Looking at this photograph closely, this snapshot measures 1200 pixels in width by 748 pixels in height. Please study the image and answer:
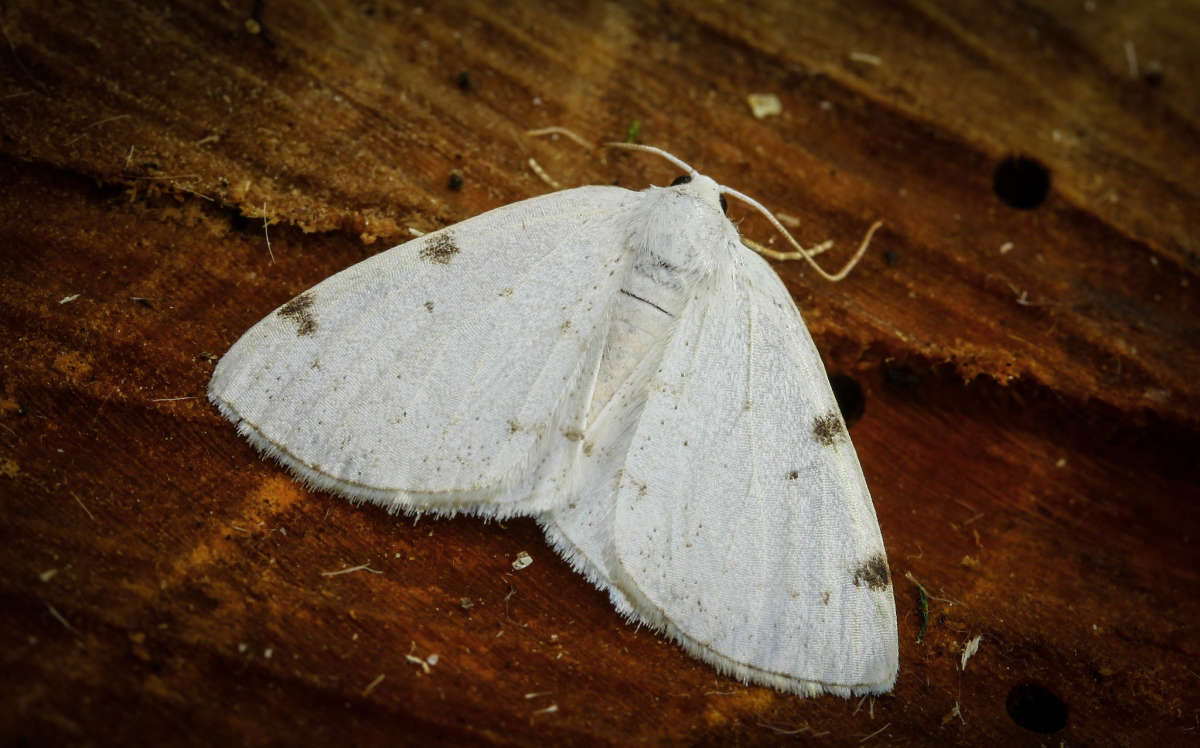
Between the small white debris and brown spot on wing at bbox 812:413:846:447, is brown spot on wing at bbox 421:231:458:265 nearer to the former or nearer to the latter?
the small white debris

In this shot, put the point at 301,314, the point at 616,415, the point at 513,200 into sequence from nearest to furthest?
1. the point at 301,314
2. the point at 616,415
3. the point at 513,200

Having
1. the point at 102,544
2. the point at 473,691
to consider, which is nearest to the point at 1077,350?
the point at 473,691

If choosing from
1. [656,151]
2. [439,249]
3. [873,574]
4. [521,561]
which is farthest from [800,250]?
[521,561]

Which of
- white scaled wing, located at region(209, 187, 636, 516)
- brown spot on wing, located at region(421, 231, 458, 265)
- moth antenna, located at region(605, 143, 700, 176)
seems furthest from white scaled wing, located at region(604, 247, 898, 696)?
brown spot on wing, located at region(421, 231, 458, 265)

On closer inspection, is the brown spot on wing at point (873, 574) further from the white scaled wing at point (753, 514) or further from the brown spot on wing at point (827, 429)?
the brown spot on wing at point (827, 429)

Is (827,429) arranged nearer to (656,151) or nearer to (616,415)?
(616,415)

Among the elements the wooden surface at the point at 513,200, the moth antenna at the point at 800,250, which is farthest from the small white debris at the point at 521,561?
the moth antenna at the point at 800,250
